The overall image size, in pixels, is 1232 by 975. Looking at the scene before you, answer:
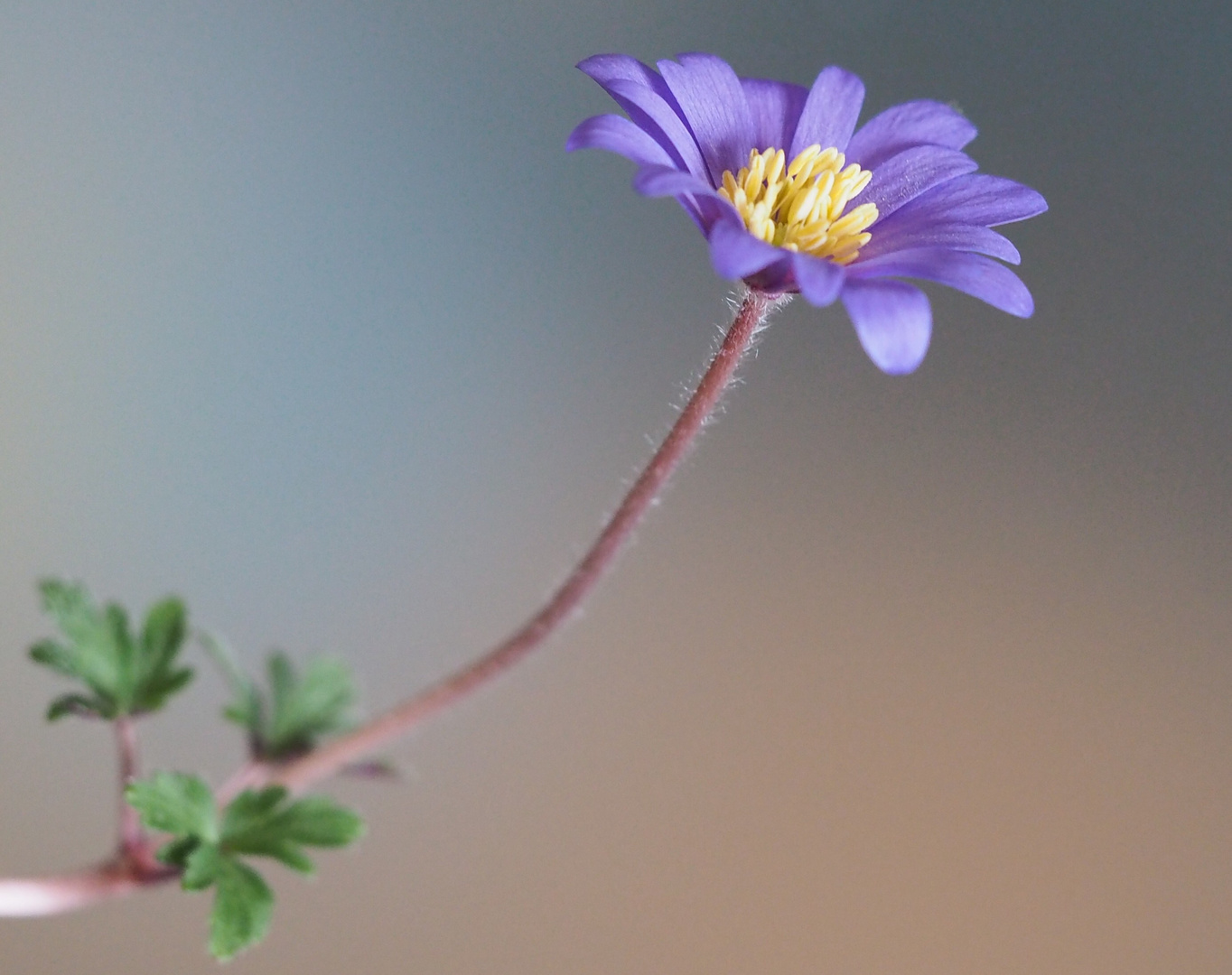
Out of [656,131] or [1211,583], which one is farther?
[1211,583]

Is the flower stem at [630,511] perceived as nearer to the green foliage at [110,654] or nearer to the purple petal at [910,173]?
the purple petal at [910,173]

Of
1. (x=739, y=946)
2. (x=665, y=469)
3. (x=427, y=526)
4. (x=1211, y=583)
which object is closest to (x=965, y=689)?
(x=1211, y=583)

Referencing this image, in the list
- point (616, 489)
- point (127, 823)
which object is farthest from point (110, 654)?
point (616, 489)

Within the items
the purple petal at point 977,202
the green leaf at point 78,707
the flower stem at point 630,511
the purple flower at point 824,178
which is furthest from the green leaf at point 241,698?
the purple petal at point 977,202

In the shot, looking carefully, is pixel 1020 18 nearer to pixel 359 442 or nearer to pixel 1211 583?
pixel 1211 583

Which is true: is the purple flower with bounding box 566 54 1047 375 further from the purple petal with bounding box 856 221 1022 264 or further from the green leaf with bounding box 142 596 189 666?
the green leaf with bounding box 142 596 189 666

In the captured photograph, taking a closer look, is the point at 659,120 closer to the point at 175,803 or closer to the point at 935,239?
the point at 935,239

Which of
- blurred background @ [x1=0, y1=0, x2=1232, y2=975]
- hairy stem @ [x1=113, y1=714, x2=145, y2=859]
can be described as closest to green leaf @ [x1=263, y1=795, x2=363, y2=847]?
hairy stem @ [x1=113, y1=714, x2=145, y2=859]
